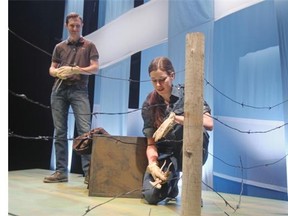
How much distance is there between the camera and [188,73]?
1135mm

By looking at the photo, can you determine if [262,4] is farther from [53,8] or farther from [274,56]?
[53,8]

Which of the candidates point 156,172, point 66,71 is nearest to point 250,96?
point 156,172

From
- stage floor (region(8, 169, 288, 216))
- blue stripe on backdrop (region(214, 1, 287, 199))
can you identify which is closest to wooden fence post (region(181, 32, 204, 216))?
stage floor (region(8, 169, 288, 216))

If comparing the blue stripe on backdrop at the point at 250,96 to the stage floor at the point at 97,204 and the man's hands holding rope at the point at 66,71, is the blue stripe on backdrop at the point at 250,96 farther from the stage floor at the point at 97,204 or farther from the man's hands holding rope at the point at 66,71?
the man's hands holding rope at the point at 66,71

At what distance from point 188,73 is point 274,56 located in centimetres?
132

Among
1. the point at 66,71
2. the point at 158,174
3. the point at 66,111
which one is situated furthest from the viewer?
the point at 66,111

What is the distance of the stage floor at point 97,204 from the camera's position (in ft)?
5.05

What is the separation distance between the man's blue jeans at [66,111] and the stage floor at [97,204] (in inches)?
8.4

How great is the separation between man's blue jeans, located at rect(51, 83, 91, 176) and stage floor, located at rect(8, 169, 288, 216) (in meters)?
0.21

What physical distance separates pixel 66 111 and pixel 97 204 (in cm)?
92

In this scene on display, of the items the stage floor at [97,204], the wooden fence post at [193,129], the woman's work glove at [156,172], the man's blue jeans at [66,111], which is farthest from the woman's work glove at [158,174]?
the man's blue jeans at [66,111]

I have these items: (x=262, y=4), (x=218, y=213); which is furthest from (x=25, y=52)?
(x=218, y=213)

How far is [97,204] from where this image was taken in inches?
66.9

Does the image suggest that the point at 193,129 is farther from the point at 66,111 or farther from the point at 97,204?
the point at 66,111
